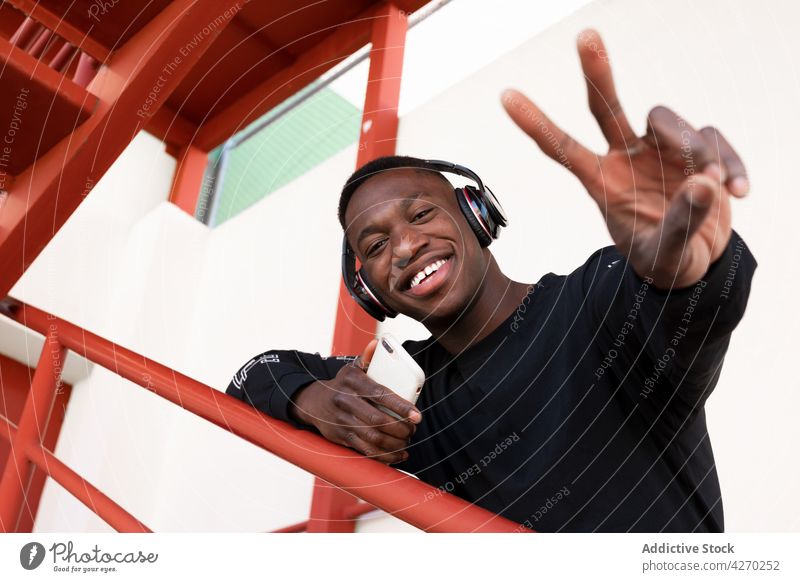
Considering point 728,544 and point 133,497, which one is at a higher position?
point 133,497

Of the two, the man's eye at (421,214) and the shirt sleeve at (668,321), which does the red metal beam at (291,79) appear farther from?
the shirt sleeve at (668,321)

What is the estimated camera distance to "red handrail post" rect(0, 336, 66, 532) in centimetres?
133

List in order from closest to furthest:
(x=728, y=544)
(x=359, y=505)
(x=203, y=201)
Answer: (x=728, y=544) < (x=359, y=505) < (x=203, y=201)

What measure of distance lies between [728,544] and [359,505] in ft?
6.22

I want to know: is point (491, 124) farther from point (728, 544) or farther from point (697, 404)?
point (728, 544)

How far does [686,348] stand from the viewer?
2.62 feet

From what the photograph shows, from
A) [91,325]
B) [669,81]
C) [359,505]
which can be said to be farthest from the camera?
[91,325]

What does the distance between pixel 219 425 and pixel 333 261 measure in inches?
81.8

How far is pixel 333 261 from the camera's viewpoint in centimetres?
312

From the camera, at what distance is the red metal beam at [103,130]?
1368 millimetres

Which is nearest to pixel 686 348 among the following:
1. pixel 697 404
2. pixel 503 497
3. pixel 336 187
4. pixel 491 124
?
pixel 697 404

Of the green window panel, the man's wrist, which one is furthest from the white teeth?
the green window panel

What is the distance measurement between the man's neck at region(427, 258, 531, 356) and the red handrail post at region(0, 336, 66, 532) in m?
0.67

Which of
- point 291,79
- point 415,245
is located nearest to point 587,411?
point 415,245
